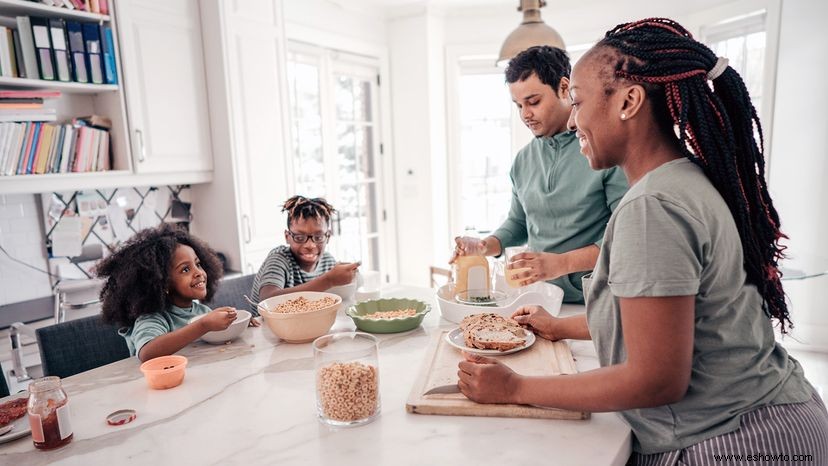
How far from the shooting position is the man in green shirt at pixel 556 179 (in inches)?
62.9

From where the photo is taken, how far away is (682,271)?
2.38ft

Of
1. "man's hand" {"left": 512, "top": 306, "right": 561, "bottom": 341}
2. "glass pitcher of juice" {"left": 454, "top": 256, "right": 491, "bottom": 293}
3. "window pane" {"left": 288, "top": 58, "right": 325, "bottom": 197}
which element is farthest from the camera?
"window pane" {"left": 288, "top": 58, "right": 325, "bottom": 197}

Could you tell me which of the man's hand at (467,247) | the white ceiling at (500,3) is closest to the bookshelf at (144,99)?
the white ceiling at (500,3)

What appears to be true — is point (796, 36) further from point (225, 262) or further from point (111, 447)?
point (111, 447)

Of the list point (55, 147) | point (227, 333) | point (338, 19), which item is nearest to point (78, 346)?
point (227, 333)

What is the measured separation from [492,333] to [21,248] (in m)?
2.45

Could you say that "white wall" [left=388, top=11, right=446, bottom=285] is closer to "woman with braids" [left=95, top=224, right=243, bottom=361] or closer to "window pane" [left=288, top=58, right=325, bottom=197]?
"window pane" [left=288, top=58, right=325, bottom=197]

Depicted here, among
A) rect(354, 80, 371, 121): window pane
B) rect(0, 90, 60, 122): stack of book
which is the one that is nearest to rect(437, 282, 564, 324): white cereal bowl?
rect(0, 90, 60, 122): stack of book

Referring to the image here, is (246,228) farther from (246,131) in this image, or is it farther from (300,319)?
(300,319)

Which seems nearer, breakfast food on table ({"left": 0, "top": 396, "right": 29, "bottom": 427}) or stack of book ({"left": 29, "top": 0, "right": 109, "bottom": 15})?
breakfast food on table ({"left": 0, "top": 396, "right": 29, "bottom": 427})

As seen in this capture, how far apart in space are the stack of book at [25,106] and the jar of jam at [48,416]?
74.3 inches

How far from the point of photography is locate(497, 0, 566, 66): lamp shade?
6.84 feet

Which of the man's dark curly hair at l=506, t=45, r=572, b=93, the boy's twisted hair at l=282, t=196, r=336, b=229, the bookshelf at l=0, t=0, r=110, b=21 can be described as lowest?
the boy's twisted hair at l=282, t=196, r=336, b=229

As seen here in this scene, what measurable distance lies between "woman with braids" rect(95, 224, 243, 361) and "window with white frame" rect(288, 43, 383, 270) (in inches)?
73.9
